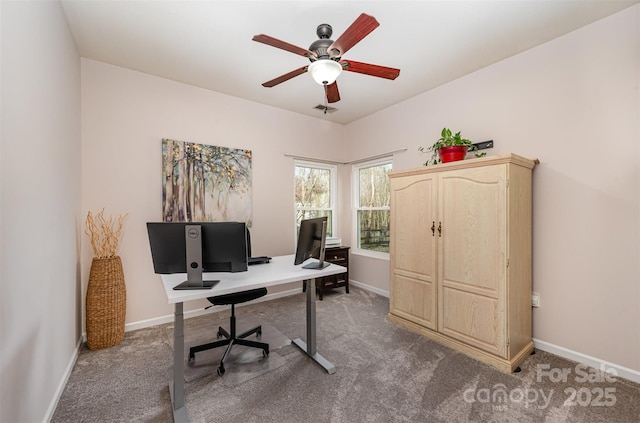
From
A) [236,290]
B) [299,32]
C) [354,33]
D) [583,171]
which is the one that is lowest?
[236,290]

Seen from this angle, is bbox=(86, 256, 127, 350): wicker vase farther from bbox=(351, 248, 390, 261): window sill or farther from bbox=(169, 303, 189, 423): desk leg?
bbox=(351, 248, 390, 261): window sill

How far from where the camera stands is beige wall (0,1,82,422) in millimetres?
1185

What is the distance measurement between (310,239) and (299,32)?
1709 millimetres

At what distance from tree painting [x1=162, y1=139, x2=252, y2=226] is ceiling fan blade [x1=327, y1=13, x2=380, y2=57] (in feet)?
6.90

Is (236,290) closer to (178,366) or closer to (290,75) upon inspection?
(178,366)

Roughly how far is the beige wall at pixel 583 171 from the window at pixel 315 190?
2.43 metres

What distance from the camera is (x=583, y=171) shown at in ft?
7.34

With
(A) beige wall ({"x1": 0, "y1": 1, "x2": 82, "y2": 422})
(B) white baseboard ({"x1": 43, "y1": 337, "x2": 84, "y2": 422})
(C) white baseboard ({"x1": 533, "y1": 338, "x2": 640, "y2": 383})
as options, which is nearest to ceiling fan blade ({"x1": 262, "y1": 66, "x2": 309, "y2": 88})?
(A) beige wall ({"x1": 0, "y1": 1, "x2": 82, "y2": 422})

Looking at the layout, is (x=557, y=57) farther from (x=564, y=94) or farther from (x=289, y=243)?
(x=289, y=243)

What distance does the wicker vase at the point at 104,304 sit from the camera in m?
2.45

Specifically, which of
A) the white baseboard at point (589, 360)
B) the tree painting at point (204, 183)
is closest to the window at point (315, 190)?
the tree painting at point (204, 183)

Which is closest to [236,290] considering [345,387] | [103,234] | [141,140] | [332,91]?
[345,387]

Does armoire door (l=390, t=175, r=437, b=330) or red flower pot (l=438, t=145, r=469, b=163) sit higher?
red flower pot (l=438, t=145, r=469, b=163)

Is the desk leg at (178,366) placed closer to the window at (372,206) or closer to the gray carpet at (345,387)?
the gray carpet at (345,387)
